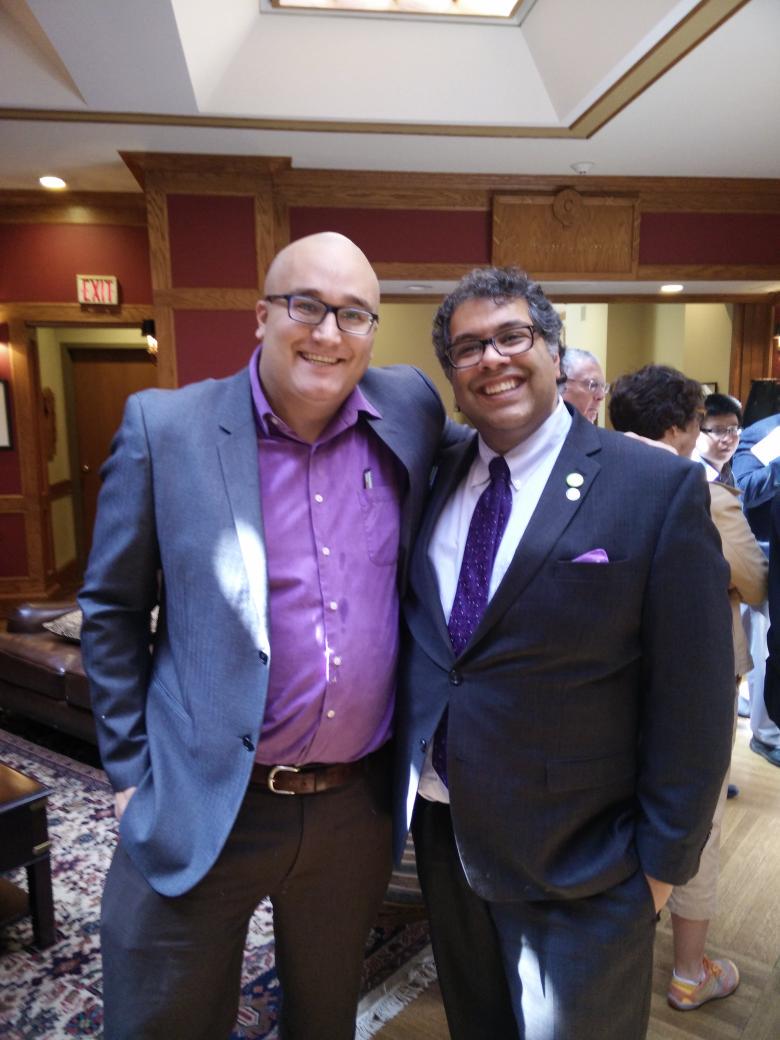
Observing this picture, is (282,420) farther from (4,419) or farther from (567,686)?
(4,419)

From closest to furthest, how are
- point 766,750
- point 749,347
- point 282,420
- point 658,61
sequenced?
point 282,420, point 658,61, point 766,750, point 749,347

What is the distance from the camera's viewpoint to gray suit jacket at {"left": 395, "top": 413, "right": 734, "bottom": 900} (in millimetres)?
1108

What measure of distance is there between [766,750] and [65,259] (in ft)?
18.6

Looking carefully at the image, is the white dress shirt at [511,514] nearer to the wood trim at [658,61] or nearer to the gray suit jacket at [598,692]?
the gray suit jacket at [598,692]

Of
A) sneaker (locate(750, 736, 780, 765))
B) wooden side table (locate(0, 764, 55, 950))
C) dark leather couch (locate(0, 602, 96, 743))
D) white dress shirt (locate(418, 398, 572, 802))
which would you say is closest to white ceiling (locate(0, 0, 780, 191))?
white dress shirt (locate(418, 398, 572, 802))

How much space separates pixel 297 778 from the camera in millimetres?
1258

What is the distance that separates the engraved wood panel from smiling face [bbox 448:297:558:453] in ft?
14.1

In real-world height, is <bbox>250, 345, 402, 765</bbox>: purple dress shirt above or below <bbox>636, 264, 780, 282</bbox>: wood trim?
below

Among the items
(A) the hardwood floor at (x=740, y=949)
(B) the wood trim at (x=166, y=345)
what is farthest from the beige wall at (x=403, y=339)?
(A) the hardwood floor at (x=740, y=949)

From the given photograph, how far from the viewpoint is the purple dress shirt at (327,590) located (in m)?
1.23

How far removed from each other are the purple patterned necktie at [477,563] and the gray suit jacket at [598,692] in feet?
0.14

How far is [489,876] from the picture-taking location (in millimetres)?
1194

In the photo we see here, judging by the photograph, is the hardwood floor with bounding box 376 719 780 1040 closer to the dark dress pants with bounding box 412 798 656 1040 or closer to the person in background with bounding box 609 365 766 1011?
the person in background with bounding box 609 365 766 1011

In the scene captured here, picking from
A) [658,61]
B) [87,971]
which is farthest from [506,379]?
[658,61]
